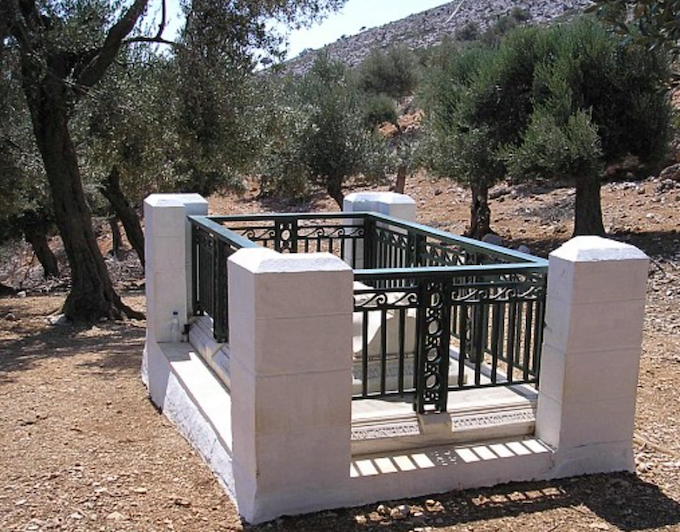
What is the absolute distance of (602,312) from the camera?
4.25 m

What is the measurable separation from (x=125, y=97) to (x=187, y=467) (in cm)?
696

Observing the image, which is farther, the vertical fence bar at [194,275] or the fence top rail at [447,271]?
the vertical fence bar at [194,275]

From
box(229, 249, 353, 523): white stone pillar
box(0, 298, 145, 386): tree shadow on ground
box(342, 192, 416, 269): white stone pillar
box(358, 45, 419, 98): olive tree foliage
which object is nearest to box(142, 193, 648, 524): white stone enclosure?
box(229, 249, 353, 523): white stone pillar

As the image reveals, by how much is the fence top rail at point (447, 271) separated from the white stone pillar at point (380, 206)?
2.77 meters

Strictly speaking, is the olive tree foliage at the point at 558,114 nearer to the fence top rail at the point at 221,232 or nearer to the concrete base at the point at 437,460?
the fence top rail at the point at 221,232

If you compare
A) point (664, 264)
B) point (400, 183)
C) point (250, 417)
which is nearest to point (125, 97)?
point (250, 417)

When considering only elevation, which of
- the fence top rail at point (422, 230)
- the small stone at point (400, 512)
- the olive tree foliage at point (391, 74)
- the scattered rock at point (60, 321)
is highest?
the olive tree foliage at point (391, 74)

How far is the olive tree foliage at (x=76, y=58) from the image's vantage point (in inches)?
387

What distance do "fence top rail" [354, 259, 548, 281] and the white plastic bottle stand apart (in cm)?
279

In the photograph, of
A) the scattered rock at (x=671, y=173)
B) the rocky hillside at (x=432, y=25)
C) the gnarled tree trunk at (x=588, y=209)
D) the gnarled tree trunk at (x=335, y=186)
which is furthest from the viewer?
the rocky hillside at (x=432, y=25)

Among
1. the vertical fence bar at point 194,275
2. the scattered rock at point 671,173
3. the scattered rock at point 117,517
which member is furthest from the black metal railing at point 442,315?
the scattered rock at point 671,173

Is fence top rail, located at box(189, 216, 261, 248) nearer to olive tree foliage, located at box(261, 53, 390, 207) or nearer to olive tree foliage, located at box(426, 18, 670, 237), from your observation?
olive tree foliage, located at box(426, 18, 670, 237)

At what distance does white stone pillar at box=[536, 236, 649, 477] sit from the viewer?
4195mm

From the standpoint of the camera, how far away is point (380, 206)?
7.36 meters
